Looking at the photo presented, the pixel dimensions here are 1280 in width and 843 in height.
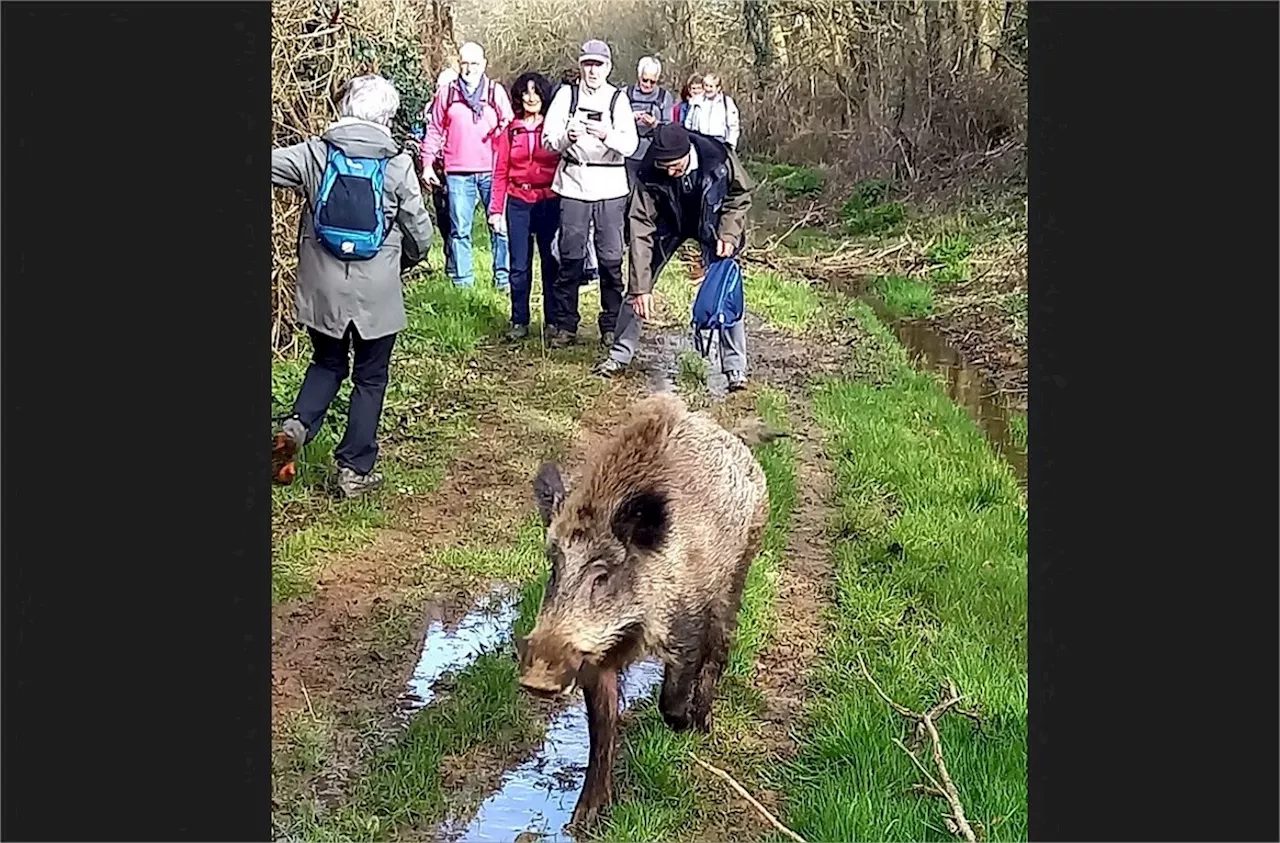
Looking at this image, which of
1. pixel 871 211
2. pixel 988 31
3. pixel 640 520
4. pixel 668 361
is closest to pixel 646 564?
pixel 640 520

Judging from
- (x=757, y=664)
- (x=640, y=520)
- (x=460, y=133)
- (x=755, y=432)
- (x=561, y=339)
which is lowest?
(x=757, y=664)

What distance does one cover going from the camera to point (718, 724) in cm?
450

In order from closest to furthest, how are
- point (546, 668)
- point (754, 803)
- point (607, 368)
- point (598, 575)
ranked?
point (546, 668), point (598, 575), point (754, 803), point (607, 368)

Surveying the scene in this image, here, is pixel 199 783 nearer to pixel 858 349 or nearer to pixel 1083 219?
pixel 858 349

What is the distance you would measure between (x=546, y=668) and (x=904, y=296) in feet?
6.73

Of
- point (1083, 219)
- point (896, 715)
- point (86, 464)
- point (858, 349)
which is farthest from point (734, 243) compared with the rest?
point (86, 464)

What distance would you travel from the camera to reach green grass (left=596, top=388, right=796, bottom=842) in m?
4.26

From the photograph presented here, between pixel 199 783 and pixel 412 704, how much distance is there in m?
0.70

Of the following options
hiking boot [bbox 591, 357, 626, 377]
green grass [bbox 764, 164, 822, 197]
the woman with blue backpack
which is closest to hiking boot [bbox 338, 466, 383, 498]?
the woman with blue backpack

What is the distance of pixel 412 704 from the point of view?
4586 mm

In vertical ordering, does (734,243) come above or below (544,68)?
below

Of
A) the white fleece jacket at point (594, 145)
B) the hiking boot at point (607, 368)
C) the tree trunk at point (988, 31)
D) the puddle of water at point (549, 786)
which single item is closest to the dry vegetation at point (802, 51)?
the tree trunk at point (988, 31)

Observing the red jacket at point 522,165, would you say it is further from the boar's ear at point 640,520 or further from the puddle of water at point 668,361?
the boar's ear at point 640,520

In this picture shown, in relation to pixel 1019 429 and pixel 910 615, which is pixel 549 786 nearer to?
pixel 910 615
